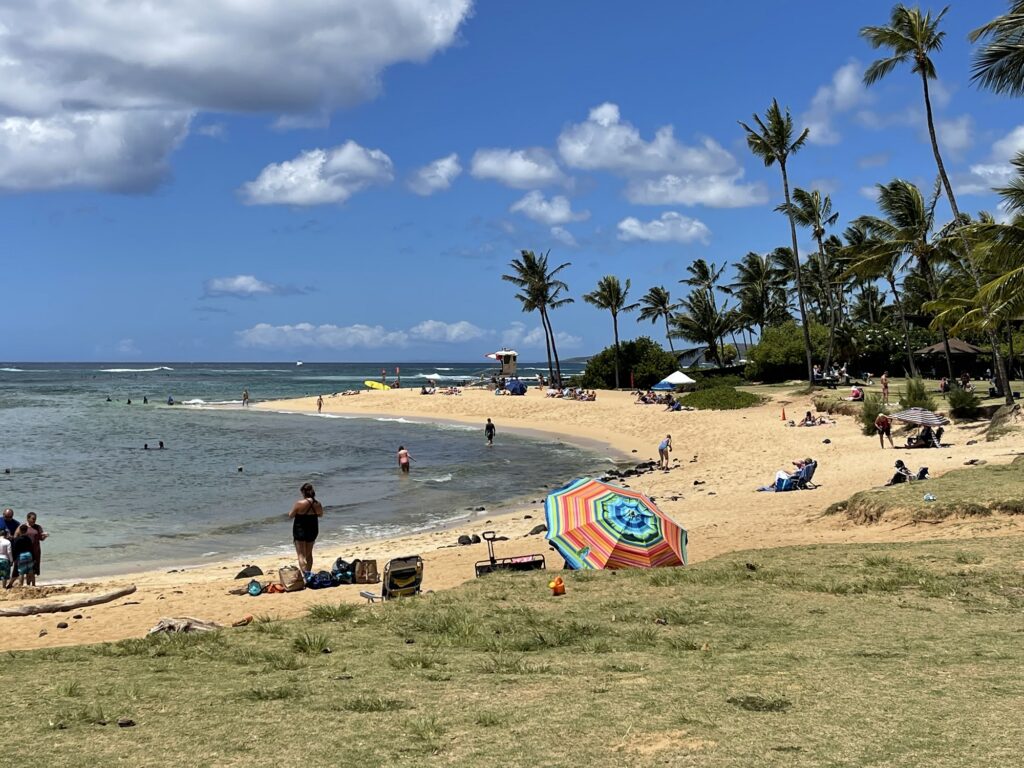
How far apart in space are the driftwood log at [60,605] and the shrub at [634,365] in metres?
47.4

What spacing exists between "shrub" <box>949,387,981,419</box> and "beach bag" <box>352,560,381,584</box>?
70.8 feet

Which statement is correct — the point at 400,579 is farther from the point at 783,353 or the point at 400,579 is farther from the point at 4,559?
the point at 783,353

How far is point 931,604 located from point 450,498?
16604 millimetres

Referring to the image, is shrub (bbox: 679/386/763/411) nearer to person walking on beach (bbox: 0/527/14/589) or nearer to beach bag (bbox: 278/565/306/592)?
beach bag (bbox: 278/565/306/592)

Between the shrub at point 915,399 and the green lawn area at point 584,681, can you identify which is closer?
the green lawn area at point 584,681

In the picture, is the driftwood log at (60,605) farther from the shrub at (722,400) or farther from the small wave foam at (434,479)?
the shrub at (722,400)

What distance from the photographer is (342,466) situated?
3041 cm

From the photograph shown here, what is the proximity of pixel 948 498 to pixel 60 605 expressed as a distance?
45.9 ft

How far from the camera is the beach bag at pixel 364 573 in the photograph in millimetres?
12047

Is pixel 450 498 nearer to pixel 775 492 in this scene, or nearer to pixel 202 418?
pixel 775 492

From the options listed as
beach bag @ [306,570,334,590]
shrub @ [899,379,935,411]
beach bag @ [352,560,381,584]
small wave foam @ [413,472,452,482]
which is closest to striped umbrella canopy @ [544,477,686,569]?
beach bag @ [352,560,381,584]

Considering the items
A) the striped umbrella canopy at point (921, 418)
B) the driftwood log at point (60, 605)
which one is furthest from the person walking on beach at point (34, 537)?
the striped umbrella canopy at point (921, 418)

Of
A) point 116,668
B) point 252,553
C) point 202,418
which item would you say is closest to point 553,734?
point 116,668

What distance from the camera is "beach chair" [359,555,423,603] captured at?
10.2 metres
